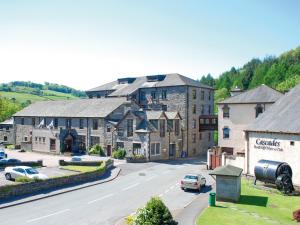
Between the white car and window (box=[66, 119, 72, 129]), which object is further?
window (box=[66, 119, 72, 129])

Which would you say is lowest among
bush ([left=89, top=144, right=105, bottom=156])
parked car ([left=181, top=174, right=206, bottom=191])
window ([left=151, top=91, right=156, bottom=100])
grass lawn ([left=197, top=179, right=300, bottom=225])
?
grass lawn ([left=197, top=179, right=300, bottom=225])

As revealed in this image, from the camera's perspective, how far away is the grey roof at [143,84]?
200 ft

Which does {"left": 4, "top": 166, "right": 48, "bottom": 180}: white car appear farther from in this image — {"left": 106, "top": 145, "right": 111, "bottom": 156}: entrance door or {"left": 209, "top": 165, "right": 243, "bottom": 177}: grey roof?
{"left": 106, "top": 145, "right": 111, "bottom": 156}: entrance door

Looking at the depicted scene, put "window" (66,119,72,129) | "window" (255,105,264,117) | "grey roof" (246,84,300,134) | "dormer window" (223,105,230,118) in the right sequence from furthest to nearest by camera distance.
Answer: "window" (66,119,72,129), "dormer window" (223,105,230,118), "window" (255,105,264,117), "grey roof" (246,84,300,134)

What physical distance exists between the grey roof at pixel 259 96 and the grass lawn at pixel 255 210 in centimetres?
1928

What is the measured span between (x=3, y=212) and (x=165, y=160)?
3217cm

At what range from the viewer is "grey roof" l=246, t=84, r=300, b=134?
31422mm

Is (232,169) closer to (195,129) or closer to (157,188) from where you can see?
(157,188)

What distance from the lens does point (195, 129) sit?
61.8 metres

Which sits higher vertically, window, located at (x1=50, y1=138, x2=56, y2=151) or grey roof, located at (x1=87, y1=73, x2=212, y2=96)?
grey roof, located at (x1=87, y1=73, x2=212, y2=96)

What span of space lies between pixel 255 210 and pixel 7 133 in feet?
221

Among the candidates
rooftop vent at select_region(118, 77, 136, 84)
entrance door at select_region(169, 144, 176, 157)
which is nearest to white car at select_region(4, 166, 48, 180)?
entrance door at select_region(169, 144, 176, 157)

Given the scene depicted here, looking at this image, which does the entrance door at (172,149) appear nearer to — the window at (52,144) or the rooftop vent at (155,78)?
the rooftop vent at (155,78)

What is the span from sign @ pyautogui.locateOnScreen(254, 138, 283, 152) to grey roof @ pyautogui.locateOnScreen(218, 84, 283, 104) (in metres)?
12.8
